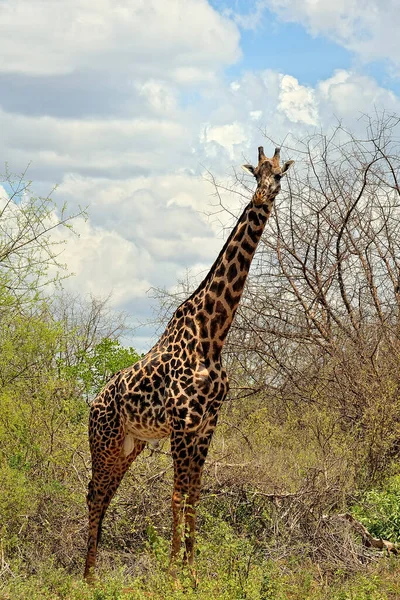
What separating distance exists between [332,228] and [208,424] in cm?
812

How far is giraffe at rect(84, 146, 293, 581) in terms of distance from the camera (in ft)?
27.1

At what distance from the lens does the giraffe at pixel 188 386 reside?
825 centimetres

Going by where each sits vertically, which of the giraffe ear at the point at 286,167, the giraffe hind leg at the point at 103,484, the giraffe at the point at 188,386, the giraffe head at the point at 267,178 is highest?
the giraffe ear at the point at 286,167

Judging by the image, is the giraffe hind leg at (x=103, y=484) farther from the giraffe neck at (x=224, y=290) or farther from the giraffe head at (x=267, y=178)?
the giraffe head at (x=267, y=178)

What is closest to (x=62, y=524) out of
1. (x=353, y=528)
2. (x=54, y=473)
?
(x=54, y=473)

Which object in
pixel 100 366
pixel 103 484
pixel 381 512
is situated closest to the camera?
pixel 103 484

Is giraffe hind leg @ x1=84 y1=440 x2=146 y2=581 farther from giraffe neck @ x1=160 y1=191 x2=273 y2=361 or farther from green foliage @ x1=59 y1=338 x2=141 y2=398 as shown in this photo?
green foliage @ x1=59 y1=338 x2=141 y2=398

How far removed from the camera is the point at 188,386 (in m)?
8.28

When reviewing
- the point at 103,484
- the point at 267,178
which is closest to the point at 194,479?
the point at 103,484

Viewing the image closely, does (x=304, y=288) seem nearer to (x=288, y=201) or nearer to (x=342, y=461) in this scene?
(x=288, y=201)

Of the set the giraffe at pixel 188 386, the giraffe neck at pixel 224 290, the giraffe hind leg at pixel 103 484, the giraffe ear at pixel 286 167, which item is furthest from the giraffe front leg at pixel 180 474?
the giraffe ear at pixel 286 167

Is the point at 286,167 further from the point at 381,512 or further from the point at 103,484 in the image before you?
the point at 381,512

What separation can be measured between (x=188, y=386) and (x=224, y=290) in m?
0.98

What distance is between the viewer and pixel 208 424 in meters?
8.38
